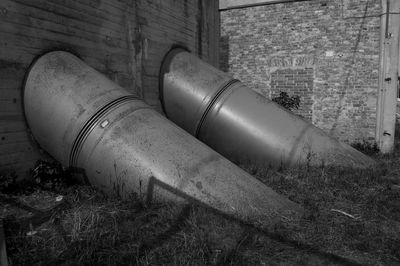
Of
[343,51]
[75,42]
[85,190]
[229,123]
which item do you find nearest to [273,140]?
[229,123]

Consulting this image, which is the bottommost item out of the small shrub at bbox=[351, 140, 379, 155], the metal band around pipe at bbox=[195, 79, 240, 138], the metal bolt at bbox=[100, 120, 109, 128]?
the small shrub at bbox=[351, 140, 379, 155]

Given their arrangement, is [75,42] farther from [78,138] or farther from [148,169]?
[148,169]

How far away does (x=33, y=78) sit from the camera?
3908 millimetres

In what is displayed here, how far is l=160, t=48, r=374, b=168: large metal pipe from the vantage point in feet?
16.2

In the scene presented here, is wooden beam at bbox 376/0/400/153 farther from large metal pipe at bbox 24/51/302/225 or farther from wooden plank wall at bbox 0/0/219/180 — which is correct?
large metal pipe at bbox 24/51/302/225

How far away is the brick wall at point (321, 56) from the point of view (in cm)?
803

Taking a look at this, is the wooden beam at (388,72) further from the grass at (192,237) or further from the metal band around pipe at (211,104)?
the grass at (192,237)

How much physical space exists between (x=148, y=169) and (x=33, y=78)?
178 centimetres

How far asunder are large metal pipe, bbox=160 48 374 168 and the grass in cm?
131

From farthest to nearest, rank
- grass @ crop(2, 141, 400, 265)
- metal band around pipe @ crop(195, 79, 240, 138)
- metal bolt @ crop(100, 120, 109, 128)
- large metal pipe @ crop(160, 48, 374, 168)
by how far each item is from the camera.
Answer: metal band around pipe @ crop(195, 79, 240, 138), large metal pipe @ crop(160, 48, 374, 168), metal bolt @ crop(100, 120, 109, 128), grass @ crop(2, 141, 400, 265)

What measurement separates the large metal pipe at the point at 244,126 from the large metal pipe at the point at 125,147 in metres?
1.42

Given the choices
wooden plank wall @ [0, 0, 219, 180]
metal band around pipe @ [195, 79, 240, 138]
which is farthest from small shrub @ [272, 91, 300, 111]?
metal band around pipe @ [195, 79, 240, 138]

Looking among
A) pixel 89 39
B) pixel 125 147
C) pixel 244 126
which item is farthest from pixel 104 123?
pixel 244 126

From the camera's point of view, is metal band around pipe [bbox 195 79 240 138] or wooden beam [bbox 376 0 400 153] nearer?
metal band around pipe [bbox 195 79 240 138]
